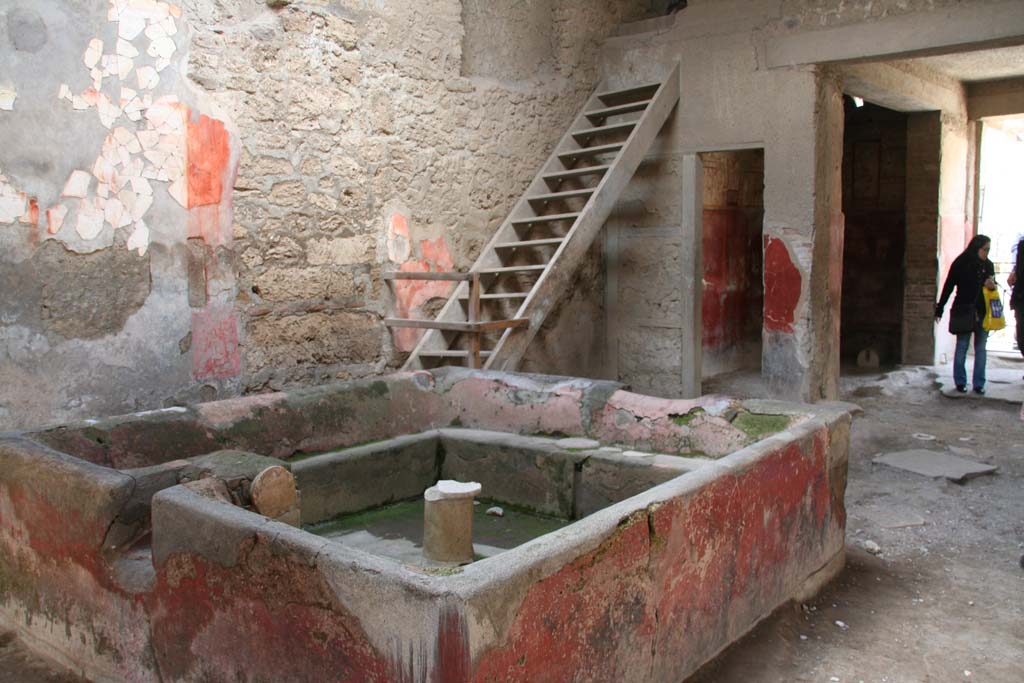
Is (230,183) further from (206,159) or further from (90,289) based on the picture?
Result: (90,289)

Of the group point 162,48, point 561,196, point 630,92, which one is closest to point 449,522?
point 162,48

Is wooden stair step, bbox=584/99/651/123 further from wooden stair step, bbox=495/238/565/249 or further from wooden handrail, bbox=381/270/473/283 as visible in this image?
wooden handrail, bbox=381/270/473/283

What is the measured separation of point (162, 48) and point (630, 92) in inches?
161

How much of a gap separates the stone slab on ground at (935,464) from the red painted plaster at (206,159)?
4.72m

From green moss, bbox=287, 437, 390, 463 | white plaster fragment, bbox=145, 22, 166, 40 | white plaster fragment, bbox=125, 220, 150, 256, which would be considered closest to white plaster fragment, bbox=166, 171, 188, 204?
white plaster fragment, bbox=125, 220, 150, 256

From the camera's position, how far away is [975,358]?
7957 millimetres

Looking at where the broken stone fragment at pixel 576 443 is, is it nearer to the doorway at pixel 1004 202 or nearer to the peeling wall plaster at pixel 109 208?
the peeling wall plaster at pixel 109 208

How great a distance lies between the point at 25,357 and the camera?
469cm

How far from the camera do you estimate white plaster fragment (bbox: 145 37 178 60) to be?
5.15 m

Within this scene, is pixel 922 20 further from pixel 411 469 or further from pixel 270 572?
pixel 270 572

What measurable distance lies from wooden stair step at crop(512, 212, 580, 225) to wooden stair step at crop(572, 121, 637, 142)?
842 millimetres

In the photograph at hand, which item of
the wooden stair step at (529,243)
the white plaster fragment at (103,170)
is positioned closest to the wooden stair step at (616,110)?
the wooden stair step at (529,243)

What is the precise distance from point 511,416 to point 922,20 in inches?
163

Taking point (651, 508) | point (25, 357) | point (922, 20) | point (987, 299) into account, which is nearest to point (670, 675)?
point (651, 508)
